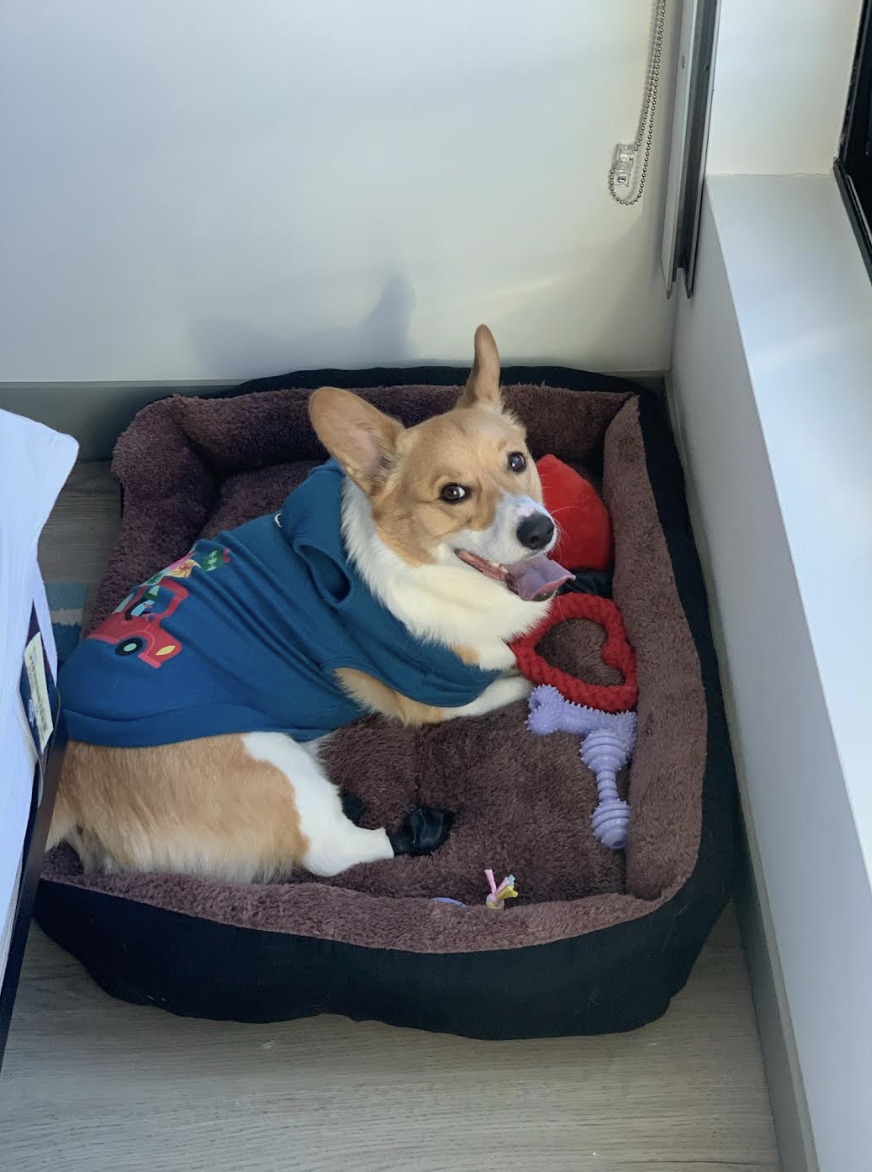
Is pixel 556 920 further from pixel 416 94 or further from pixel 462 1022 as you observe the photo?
pixel 416 94

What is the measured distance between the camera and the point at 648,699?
185 centimetres

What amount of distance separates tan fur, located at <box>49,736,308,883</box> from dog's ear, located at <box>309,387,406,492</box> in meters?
0.48

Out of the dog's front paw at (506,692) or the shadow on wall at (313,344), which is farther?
the shadow on wall at (313,344)

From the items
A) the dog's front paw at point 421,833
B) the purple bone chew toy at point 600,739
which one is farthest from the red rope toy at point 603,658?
the dog's front paw at point 421,833

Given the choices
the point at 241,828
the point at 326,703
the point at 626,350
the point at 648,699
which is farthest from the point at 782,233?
the point at 241,828

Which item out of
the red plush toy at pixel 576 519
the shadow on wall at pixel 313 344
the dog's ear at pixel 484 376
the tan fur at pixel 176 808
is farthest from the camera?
the shadow on wall at pixel 313 344

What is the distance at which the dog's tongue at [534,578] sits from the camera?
1775 mm

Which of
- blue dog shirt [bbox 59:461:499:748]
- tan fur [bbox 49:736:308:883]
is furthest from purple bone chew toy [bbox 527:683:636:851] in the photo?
tan fur [bbox 49:736:308:883]

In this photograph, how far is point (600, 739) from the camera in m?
1.87

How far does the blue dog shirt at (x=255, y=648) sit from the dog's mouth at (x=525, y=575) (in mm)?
166

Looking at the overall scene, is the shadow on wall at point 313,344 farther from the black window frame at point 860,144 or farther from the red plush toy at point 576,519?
the black window frame at point 860,144

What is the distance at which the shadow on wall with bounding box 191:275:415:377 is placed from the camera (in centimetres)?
249

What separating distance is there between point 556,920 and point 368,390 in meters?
1.30

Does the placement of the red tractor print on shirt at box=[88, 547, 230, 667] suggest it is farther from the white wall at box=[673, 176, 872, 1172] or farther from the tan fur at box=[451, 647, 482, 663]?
the white wall at box=[673, 176, 872, 1172]
